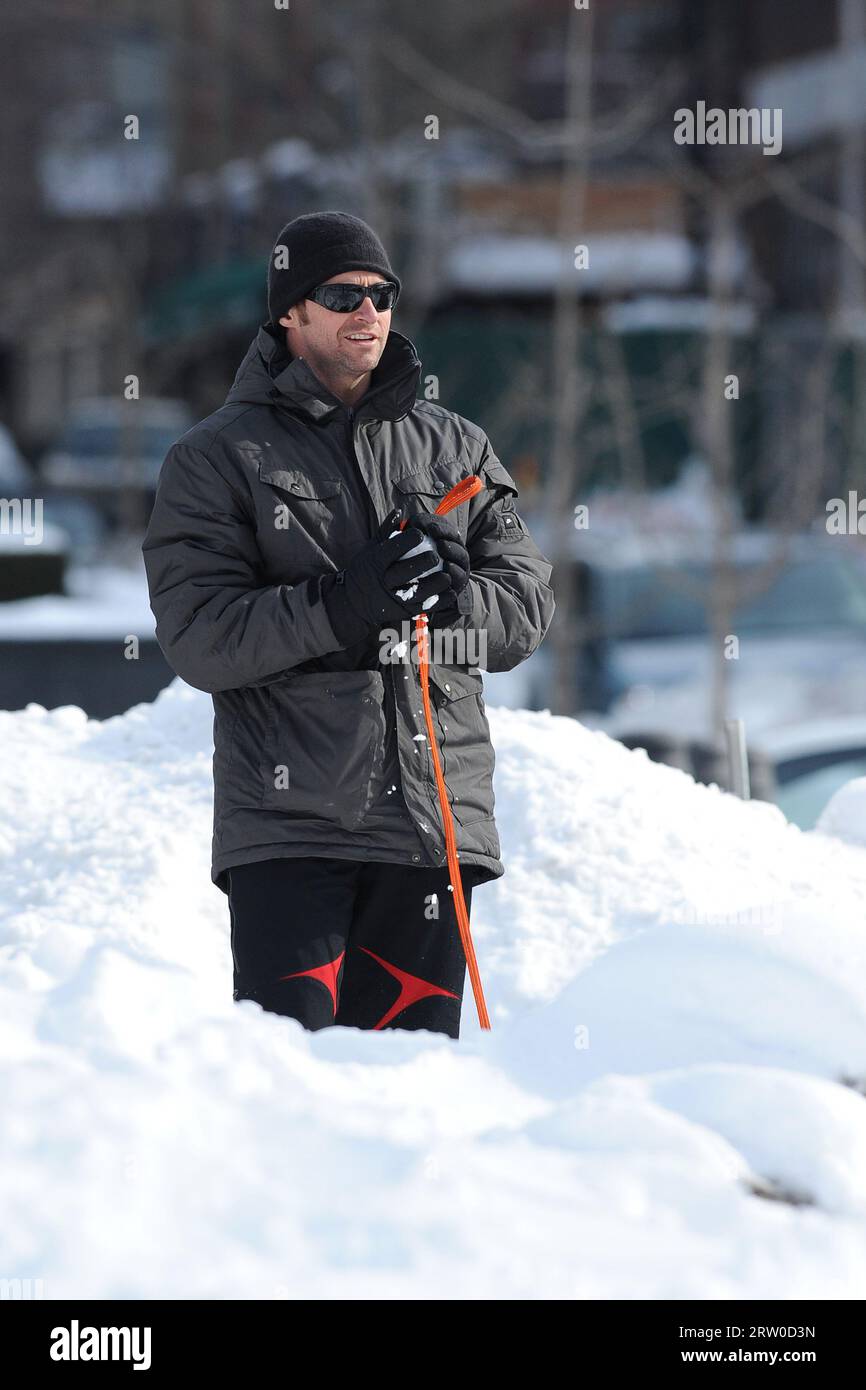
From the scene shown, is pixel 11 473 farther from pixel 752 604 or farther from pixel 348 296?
pixel 348 296

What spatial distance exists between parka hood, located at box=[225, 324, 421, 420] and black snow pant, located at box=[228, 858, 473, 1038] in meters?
0.78

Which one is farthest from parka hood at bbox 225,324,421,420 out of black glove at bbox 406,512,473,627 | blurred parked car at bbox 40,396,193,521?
blurred parked car at bbox 40,396,193,521

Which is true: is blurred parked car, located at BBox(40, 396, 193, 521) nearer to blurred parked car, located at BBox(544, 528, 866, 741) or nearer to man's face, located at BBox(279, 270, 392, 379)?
blurred parked car, located at BBox(544, 528, 866, 741)

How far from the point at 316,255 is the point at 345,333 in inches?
5.5

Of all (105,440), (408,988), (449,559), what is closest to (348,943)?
(408,988)

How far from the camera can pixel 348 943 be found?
10.6ft

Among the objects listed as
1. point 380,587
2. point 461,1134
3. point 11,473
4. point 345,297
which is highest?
point 11,473

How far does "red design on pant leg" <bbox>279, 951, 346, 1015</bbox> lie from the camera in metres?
3.06

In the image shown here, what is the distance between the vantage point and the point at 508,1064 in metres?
3.03

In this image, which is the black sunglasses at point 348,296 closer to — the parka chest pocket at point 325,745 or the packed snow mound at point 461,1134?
the parka chest pocket at point 325,745

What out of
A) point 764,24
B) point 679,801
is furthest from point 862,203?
point 679,801
